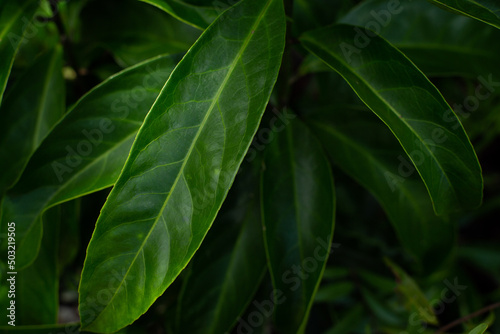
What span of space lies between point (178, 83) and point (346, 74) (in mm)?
219

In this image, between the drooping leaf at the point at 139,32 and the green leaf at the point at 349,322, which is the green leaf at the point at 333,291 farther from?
the drooping leaf at the point at 139,32

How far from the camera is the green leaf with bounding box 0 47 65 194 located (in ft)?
2.35

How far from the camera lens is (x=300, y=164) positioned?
2.27 feet

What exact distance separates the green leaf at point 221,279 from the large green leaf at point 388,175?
0.22 meters

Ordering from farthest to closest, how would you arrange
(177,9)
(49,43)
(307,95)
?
1. (307,95)
2. (49,43)
3. (177,9)

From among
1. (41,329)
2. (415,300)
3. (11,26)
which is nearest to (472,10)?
(415,300)

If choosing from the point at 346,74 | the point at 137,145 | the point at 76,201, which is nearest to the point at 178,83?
the point at 137,145

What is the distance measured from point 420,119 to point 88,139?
47 cm

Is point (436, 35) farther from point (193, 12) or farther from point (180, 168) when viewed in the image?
point (180, 168)

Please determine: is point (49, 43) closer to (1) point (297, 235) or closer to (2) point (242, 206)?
(2) point (242, 206)

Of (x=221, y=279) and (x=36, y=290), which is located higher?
(x=36, y=290)

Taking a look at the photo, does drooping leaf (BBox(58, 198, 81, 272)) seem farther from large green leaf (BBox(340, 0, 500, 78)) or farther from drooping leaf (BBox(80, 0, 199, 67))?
large green leaf (BBox(340, 0, 500, 78))

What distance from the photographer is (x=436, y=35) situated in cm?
75

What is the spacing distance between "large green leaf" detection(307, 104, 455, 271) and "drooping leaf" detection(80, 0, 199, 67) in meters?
0.32
